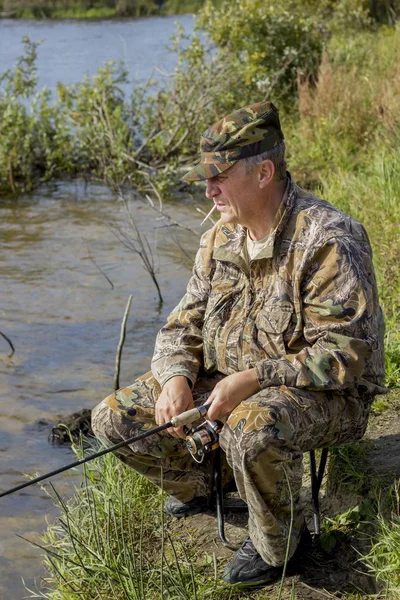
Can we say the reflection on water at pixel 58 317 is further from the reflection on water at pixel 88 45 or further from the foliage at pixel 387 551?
the reflection on water at pixel 88 45

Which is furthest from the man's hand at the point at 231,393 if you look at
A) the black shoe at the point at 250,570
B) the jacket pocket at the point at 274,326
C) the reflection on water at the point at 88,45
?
the reflection on water at the point at 88,45

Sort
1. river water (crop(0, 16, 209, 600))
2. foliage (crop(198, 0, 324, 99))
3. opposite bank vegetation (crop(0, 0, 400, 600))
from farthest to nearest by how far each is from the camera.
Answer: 1. foliage (crop(198, 0, 324, 99))
2. opposite bank vegetation (crop(0, 0, 400, 600))
3. river water (crop(0, 16, 209, 600))

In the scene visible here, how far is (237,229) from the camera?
11.0ft

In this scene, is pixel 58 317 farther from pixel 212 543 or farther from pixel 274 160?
pixel 274 160

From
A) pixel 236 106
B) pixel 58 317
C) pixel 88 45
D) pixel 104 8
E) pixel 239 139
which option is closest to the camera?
pixel 239 139

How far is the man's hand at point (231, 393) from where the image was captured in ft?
9.85

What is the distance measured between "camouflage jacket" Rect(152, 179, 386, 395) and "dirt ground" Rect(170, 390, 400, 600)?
0.51 meters

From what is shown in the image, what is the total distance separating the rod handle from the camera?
305 cm

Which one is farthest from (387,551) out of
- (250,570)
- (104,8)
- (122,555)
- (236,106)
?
(104,8)

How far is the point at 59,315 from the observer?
284 inches

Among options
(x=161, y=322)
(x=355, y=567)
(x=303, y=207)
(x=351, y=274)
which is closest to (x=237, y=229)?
(x=303, y=207)

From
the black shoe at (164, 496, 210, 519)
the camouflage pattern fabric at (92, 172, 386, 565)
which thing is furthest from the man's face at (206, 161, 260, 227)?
the black shoe at (164, 496, 210, 519)

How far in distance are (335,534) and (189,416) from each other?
0.70 m

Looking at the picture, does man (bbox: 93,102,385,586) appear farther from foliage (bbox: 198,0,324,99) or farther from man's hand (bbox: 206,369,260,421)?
foliage (bbox: 198,0,324,99)
